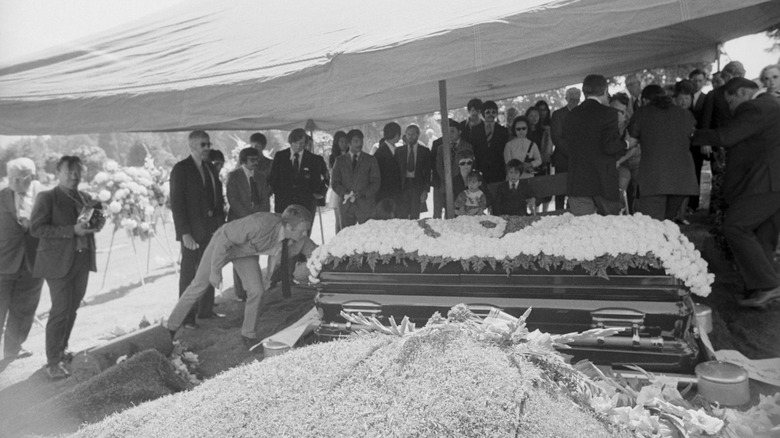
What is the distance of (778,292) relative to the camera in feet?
15.7

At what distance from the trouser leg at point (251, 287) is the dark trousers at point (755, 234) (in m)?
4.16

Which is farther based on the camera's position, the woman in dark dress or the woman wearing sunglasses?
the woman wearing sunglasses

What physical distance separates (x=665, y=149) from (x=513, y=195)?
158 centimetres

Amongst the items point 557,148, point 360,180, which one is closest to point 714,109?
point 557,148

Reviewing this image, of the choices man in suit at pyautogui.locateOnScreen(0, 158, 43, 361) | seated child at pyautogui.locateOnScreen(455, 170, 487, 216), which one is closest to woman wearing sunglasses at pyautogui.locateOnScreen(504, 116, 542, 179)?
seated child at pyautogui.locateOnScreen(455, 170, 487, 216)

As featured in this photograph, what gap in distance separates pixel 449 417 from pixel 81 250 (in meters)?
4.57

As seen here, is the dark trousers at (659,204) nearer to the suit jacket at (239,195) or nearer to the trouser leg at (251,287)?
the trouser leg at (251,287)

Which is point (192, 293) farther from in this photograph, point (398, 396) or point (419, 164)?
point (398, 396)

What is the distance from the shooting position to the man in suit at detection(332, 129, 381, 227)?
23.4 feet

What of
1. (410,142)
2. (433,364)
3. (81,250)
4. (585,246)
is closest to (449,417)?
(433,364)

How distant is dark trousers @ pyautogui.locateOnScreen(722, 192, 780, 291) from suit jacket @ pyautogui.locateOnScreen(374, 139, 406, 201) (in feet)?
12.5

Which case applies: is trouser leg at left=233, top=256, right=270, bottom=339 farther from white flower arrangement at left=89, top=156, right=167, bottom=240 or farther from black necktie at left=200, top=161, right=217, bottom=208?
white flower arrangement at left=89, top=156, right=167, bottom=240

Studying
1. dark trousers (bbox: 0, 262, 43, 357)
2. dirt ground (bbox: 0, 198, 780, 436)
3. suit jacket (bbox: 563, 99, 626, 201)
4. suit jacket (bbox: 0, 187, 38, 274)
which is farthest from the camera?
dark trousers (bbox: 0, 262, 43, 357)

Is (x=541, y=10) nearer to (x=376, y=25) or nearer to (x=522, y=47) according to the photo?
(x=522, y=47)
